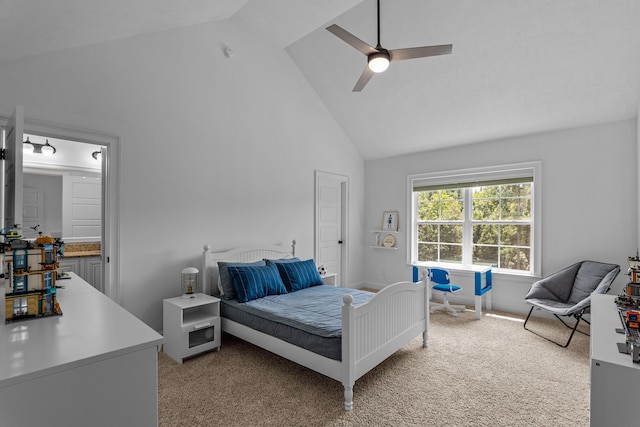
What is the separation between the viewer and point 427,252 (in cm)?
532

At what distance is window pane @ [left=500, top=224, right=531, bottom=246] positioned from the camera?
14.3 feet

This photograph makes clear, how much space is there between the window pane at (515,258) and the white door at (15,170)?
5028 mm

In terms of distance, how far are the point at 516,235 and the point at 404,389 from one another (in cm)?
305

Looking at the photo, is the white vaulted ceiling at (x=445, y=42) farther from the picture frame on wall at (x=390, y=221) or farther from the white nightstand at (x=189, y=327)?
the white nightstand at (x=189, y=327)

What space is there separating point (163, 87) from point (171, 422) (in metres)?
2.95

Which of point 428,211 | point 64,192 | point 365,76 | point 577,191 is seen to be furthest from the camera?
point 428,211

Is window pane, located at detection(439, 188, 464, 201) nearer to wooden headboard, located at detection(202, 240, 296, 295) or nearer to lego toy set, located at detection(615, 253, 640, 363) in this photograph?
wooden headboard, located at detection(202, 240, 296, 295)

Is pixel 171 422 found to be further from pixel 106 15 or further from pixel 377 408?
pixel 106 15

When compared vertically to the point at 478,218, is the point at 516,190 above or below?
above

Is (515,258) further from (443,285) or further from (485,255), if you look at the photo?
(443,285)

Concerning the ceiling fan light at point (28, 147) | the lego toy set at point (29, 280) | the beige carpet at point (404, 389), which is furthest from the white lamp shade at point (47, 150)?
the lego toy set at point (29, 280)

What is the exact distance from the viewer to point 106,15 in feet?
7.03

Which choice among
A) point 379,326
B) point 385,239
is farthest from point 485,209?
point 379,326

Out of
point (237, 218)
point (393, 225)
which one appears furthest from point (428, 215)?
point (237, 218)
